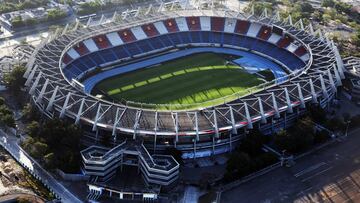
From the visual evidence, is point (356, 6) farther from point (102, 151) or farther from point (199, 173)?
point (102, 151)

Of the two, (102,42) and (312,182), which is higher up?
(102,42)

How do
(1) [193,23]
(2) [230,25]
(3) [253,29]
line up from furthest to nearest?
(1) [193,23] → (2) [230,25] → (3) [253,29]

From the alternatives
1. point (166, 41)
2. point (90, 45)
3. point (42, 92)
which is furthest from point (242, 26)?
point (42, 92)

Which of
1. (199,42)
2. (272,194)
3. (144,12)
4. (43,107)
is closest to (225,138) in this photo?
(272,194)

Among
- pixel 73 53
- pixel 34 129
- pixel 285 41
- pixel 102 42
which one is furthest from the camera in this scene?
pixel 285 41

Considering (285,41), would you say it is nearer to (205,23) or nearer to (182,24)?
(205,23)

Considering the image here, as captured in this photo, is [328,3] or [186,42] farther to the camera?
[328,3]

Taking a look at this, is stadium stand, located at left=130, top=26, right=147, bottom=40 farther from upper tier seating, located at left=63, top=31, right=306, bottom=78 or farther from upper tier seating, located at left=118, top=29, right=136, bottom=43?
upper tier seating, located at left=63, top=31, right=306, bottom=78
